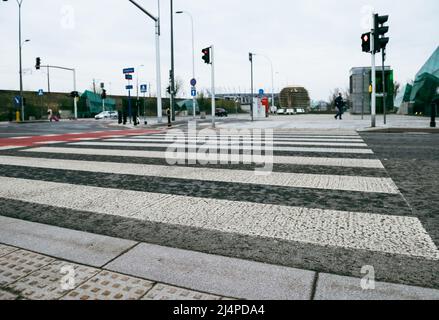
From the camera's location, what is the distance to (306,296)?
204cm

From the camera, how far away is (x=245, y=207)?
12.5 feet

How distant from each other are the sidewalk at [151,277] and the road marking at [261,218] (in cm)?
61

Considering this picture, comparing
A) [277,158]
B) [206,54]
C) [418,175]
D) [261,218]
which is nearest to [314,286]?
[261,218]

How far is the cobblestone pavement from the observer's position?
81.9 inches

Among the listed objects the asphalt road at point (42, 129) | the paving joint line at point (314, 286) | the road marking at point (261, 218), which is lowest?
the paving joint line at point (314, 286)

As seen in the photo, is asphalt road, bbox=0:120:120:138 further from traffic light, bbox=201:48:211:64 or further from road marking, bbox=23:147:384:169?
road marking, bbox=23:147:384:169

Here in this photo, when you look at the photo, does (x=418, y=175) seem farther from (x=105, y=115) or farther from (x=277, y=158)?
(x=105, y=115)

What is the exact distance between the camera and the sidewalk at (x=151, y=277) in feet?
6.81

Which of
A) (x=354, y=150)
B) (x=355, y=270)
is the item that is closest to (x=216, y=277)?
(x=355, y=270)

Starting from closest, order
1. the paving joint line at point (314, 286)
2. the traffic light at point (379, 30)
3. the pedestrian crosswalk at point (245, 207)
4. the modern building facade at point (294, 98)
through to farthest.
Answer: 1. the paving joint line at point (314, 286)
2. the pedestrian crosswalk at point (245, 207)
3. the traffic light at point (379, 30)
4. the modern building facade at point (294, 98)

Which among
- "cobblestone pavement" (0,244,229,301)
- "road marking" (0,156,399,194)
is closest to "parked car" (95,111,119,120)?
"road marking" (0,156,399,194)

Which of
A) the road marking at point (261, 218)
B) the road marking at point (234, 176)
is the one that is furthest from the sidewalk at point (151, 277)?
the road marking at point (234, 176)

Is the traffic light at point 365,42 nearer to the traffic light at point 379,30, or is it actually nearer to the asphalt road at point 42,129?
the traffic light at point 379,30
